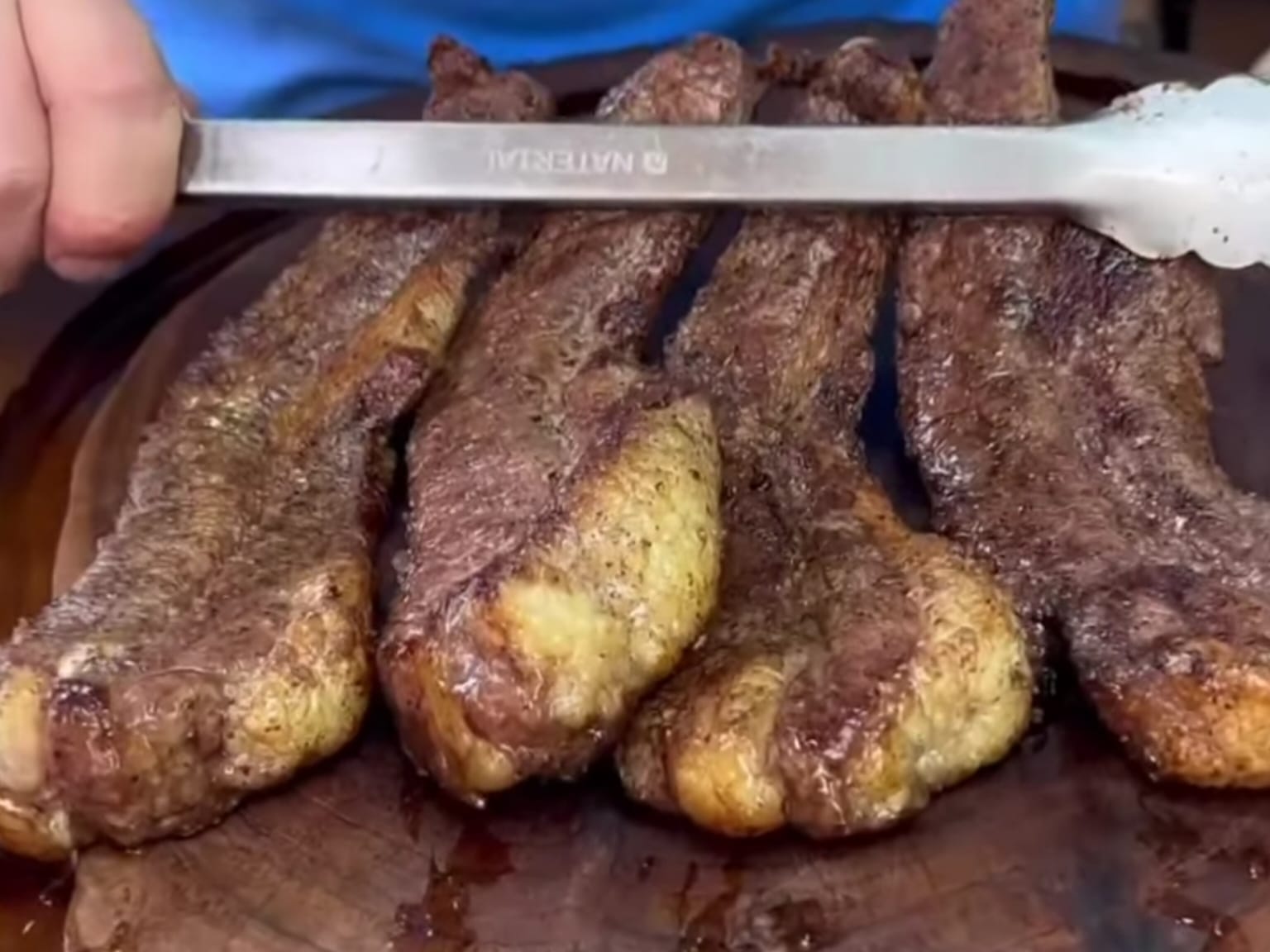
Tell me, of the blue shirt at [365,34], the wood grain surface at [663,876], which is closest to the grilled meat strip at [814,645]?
the wood grain surface at [663,876]

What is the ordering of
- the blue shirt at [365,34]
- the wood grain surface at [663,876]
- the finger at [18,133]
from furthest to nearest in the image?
1. the blue shirt at [365,34]
2. the finger at [18,133]
3. the wood grain surface at [663,876]

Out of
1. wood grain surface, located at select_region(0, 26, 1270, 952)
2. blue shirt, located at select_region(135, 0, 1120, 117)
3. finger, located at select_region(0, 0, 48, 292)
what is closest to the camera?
wood grain surface, located at select_region(0, 26, 1270, 952)

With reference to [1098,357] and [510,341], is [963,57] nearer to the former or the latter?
[1098,357]

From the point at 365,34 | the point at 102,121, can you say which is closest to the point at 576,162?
the point at 102,121

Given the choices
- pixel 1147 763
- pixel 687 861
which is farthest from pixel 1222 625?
pixel 687 861

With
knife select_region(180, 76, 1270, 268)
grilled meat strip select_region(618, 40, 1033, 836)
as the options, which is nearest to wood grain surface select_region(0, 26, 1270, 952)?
grilled meat strip select_region(618, 40, 1033, 836)

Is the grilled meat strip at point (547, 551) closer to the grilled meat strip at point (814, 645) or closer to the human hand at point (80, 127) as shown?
the grilled meat strip at point (814, 645)

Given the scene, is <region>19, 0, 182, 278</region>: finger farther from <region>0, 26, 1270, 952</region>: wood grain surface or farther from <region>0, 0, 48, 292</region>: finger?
<region>0, 26, 1270, 952</region>: wood grain surface
